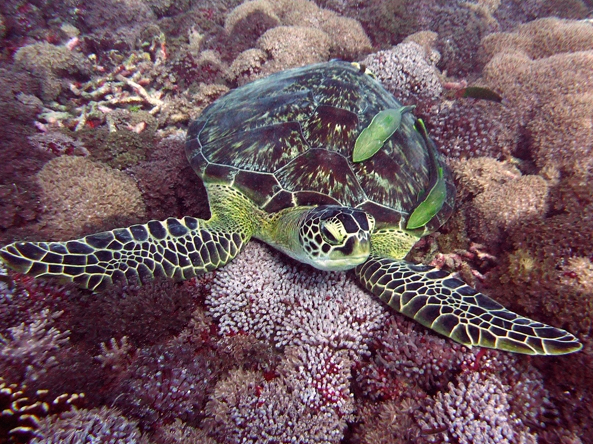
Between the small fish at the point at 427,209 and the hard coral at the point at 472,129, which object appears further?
the hard coral at the point at 472,129

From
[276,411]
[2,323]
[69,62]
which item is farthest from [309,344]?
[69,62]

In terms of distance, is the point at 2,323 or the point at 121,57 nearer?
the point at 2,323

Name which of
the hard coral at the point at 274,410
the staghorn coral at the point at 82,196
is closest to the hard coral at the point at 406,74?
the staghorn coral at the point at 82,196

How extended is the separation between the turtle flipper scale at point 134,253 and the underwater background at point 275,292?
0.11 meters

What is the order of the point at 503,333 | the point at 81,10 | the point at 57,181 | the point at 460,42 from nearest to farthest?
1. the point at 503,333
2. the point at 57,181
3. the point at 460,42
4. the point at 81,10

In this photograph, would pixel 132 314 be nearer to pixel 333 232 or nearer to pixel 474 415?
pixel 333 232

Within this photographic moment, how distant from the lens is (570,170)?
303 cm

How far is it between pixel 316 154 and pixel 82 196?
6.83ft

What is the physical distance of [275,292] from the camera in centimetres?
230

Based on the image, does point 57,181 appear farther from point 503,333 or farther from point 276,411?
point 503,333

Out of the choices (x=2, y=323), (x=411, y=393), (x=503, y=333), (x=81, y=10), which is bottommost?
(x=411, y=393)

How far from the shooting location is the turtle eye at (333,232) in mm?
1840

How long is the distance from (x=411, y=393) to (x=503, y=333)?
635mm

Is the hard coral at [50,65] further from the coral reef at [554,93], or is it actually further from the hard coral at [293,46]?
the coral reef at [554,93]
